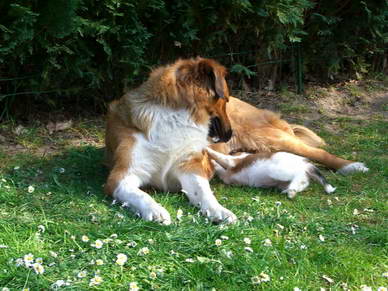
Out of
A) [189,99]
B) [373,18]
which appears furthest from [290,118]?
[189,99]

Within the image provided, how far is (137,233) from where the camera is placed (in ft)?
10.4

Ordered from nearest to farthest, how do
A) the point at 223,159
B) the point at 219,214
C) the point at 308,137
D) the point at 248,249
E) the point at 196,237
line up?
the point at 248,249, the point at 196,237, the point at 219,214, the point at 223,159, the point at 308,137

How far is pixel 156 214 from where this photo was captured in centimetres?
346

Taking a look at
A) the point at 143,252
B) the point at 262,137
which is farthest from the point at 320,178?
the point at 143,252

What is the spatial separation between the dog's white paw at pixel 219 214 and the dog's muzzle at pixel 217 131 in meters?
0.93

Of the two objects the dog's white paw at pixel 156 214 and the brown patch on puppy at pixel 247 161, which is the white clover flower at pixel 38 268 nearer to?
the dog's white paw at pixel 156 214

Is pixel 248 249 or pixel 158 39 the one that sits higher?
pixel 158 39

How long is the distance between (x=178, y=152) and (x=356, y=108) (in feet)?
12.6

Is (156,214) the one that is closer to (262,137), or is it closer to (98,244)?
(98,244)

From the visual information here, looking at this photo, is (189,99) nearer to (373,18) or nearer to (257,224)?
(257,224)

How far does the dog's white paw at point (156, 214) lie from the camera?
3.40m

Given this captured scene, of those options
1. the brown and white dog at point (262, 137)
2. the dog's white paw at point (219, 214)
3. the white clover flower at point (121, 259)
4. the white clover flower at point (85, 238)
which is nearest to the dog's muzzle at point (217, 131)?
→ the brown and white dog at point (262, 137)

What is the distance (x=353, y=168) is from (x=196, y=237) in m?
2.22

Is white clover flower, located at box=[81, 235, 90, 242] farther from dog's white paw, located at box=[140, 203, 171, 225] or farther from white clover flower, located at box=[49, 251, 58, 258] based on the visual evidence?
dog's white paw, located at box=[140, 203, 171, 225]
